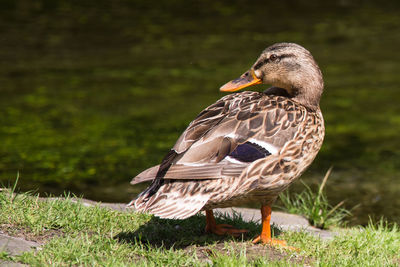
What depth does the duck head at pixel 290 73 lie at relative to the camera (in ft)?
15.8

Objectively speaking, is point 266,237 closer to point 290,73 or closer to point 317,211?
point 290,73

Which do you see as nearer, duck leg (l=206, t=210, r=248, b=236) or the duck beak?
duck leg (l=206, t=210, r=248, b=236)

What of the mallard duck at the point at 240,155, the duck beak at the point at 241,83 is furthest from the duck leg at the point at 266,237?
the duck beak at the point at 241,83

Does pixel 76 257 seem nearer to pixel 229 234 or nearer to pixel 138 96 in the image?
pixel 229 234

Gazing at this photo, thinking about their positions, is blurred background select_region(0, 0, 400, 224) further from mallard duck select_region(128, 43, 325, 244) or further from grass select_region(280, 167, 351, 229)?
mallard duck select_region(128, 43, 325, 244)

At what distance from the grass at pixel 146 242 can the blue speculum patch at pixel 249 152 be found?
0.56 m

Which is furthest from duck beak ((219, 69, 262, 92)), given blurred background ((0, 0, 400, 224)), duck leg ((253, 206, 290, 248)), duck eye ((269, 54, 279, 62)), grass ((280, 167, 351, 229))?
blurred background ((0, 0, 400, 224))

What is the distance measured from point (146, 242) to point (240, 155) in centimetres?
86

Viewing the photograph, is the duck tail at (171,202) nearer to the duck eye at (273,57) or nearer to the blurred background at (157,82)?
the duck eye at (273,57)

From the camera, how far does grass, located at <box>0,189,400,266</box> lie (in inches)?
154

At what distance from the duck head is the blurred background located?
1.97 m

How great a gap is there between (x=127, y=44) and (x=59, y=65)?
6.44 ft

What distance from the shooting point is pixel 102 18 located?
1555 centimetres

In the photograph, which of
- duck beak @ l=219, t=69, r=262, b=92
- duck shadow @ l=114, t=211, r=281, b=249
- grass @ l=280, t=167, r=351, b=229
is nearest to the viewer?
duck shadow @ l=114, t=211, r=281, b=249
